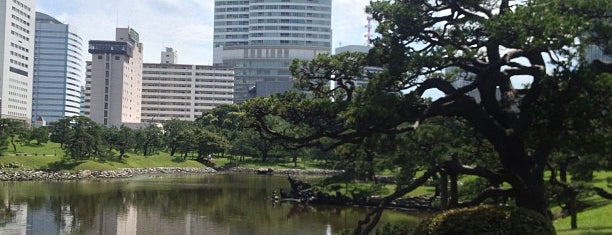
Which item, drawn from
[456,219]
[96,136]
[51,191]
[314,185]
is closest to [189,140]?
[96,136]

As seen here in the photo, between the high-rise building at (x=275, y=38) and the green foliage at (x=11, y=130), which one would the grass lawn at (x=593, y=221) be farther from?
the high-rise building at (x=275, y=38)

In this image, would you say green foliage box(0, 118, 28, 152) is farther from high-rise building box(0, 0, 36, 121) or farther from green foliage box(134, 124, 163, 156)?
high-rise building box(0, 0, 36, 121)

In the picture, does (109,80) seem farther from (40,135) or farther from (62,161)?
(62,161)

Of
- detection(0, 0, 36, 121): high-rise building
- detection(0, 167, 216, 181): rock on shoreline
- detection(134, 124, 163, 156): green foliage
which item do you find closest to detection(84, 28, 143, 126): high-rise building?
detection(0, 0, 36, 121): high-rise building

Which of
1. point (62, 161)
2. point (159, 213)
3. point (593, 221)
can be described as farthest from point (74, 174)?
point (593, 221)

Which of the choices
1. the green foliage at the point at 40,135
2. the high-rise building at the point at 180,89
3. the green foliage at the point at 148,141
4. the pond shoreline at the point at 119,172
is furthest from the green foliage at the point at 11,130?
the high-rise building at the point at 180,89

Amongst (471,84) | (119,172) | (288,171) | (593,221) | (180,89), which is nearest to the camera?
(471,84)

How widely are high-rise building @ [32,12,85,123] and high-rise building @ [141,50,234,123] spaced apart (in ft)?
94.6

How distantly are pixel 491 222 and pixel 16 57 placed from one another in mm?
140700

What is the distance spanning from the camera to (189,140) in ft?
278

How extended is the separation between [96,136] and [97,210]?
1486 inches

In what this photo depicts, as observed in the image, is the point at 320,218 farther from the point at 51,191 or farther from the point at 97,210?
the point at 51,191

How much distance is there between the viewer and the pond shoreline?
56900mm

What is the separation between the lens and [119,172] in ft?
220
